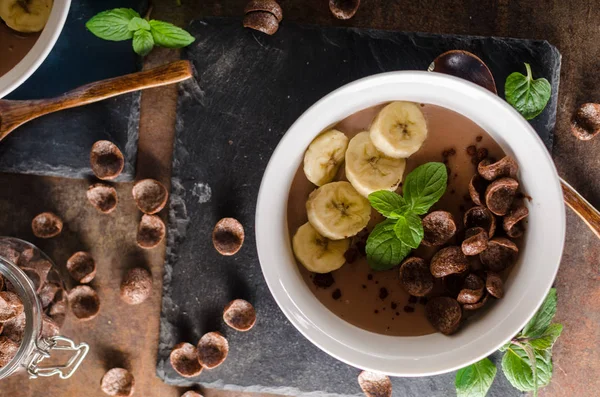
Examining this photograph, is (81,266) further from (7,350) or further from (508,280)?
(508,280)

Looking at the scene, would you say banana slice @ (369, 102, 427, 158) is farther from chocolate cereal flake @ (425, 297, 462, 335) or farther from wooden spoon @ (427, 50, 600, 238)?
chocolate cereal flake @ (425, 297, 462, 335)

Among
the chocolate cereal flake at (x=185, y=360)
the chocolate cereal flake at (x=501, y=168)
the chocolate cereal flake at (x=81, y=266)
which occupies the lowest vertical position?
the chocolate cereal flake at (x=185, y=360)

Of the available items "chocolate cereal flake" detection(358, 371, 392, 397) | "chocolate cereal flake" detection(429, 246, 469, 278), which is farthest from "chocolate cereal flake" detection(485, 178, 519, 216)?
"chocolate cereal flake" detection(358, 371, 392, 397)

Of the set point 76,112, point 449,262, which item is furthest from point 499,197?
point 76,112

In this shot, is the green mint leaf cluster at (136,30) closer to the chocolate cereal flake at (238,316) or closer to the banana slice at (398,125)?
the banana slice at (398,125)

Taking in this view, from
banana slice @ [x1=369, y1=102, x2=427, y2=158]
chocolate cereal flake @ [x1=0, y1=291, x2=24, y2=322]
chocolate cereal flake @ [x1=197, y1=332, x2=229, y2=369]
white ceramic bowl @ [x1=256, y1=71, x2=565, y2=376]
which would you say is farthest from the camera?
chocolate cereal flake @ [x1=197, y1=332, x2=229, y2=369]

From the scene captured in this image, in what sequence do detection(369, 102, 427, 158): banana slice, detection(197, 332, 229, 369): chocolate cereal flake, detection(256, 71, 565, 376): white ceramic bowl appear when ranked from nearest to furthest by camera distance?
detection(256, 71, 565, 376): white ceramic bowl
detection(369, 102, 427, 158): banana slice
detection(197, 332, 229, 369): chocolate cereal flake

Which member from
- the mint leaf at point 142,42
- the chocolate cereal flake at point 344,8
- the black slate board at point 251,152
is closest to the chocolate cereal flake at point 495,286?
the black slate board at point 251,152

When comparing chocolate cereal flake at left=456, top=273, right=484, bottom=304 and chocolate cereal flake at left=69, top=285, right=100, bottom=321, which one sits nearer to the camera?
chocolate cereal flake at left=456, top=273, right=484, bottom=304
